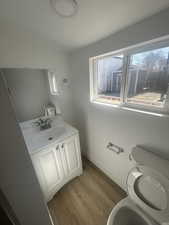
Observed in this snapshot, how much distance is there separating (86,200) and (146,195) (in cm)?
86

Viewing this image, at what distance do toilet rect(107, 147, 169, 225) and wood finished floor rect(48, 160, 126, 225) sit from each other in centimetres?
44

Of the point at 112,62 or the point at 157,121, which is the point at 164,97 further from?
the point at 112,62

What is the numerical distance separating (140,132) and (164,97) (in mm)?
404

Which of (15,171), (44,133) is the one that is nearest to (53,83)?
(44,133)

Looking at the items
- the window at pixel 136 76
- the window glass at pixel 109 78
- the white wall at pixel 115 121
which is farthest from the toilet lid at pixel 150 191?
the window glass at pixel 109 78

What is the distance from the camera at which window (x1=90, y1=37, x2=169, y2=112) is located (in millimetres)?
918

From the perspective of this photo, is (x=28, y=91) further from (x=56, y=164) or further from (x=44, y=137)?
(x=56, y=164)

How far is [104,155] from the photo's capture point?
1637mm

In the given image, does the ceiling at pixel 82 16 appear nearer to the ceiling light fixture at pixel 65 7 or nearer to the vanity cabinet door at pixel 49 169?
the ceiling light fixture at pixel 65 7

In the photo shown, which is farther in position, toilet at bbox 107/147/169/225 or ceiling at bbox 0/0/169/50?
toilet at bbox 107/147/169/225

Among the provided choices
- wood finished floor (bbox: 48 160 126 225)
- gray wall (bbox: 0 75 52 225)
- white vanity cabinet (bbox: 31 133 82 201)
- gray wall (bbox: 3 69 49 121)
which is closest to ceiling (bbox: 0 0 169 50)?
gray wall (bbox: 3 69 49 121)

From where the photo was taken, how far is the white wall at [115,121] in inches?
34.8

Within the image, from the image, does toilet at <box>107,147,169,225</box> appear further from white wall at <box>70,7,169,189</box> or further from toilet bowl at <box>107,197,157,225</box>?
white wall at <box>70,7,169,189</box>

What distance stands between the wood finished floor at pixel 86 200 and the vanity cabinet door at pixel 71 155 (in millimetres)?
255
